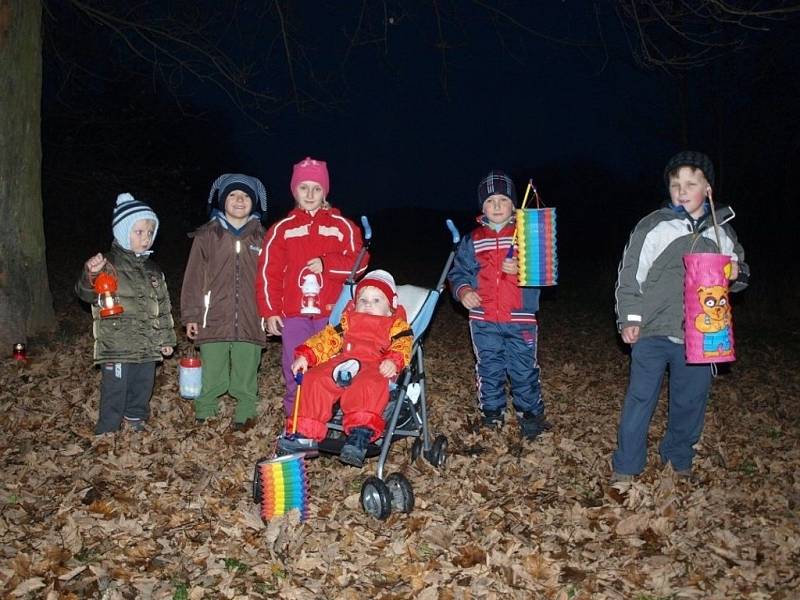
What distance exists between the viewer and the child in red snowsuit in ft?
15.4

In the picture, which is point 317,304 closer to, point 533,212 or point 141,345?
point 141,345

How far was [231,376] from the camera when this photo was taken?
640 cm

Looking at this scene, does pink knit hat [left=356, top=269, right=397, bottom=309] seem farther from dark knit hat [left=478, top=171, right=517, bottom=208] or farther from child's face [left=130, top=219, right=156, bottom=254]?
child's face [left=130, top=219, right=156, bottom=254]

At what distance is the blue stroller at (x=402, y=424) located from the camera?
4.62m

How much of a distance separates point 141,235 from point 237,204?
839 millimetres

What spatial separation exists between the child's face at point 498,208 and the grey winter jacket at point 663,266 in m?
1.24

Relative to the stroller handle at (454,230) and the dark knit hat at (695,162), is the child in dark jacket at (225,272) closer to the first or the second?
the stroller handle at (454,230)

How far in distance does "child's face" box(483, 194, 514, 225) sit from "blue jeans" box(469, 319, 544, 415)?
0.93 meters

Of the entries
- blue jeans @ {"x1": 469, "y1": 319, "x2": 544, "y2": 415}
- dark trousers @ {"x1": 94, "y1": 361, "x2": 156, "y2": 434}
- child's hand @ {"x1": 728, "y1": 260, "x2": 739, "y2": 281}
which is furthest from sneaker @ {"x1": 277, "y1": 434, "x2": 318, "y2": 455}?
child's hand @ {"x1": 728, "y1": 260, "x2": 739, "y2": 281}

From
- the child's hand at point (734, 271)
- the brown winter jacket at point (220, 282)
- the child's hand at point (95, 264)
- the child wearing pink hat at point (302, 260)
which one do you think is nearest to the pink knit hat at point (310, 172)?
the child wearing pink hat at point (302, 260)

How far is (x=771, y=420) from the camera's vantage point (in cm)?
744

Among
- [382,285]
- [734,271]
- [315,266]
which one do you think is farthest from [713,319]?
[315,266]

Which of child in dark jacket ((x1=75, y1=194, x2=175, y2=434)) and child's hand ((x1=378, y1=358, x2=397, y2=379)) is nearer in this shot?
child's hand ((x1=378, y1=358, x2=397, y2=379))

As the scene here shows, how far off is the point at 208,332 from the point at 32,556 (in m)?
2.39
